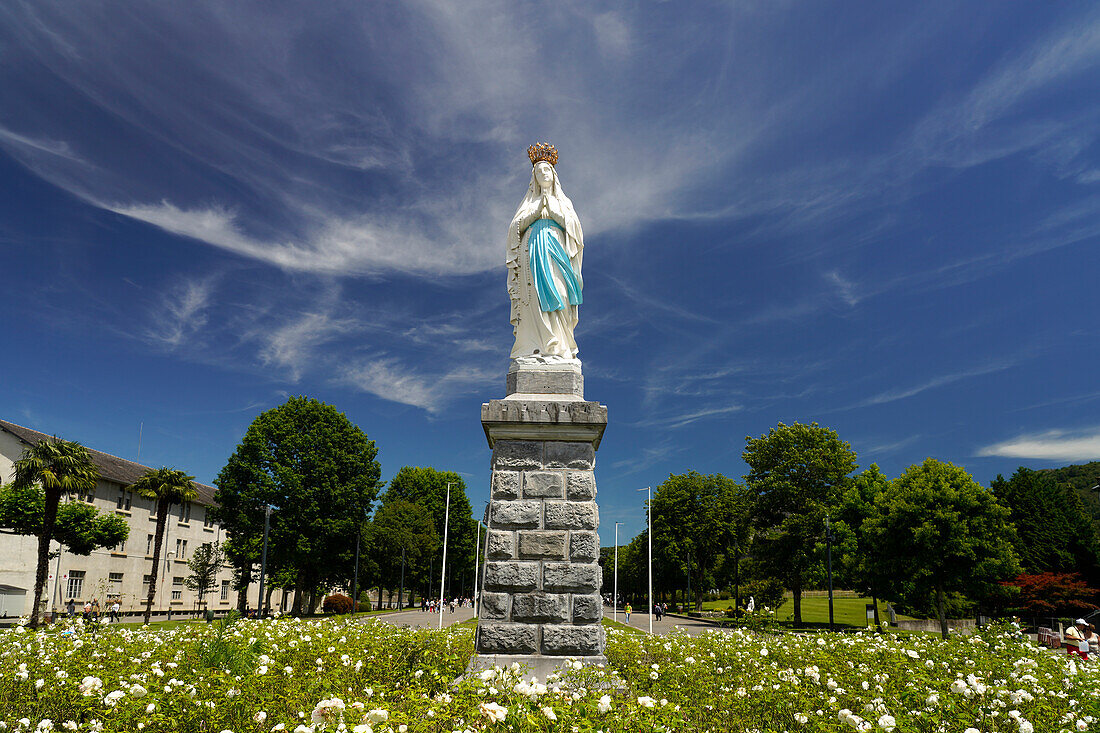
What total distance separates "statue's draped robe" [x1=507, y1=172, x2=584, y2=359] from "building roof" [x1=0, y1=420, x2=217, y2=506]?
3277 centimetres

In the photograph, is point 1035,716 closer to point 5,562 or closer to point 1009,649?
point 1009,649

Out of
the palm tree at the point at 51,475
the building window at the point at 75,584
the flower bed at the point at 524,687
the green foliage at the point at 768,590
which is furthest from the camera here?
the building window at the point at 75,584

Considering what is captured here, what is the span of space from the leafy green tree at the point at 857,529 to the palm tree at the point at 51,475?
115ft

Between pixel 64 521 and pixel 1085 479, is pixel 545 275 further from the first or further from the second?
pixel 1085 479

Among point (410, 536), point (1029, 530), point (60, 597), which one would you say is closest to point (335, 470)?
point (410, 536)

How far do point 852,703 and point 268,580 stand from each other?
3333cm


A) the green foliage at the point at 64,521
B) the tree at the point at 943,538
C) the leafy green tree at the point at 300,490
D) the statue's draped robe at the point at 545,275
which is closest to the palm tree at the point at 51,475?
the green foliage at the point at 64,521

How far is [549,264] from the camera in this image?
9.31 meters

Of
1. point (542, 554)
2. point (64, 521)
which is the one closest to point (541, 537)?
point (542, 554)

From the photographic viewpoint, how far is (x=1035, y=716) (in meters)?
5.64

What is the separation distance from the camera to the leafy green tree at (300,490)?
33812 millimetres

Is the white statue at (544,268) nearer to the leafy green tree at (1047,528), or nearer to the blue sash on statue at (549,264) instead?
the blue sash on statue at (549,264)

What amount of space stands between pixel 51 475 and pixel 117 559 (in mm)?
16686

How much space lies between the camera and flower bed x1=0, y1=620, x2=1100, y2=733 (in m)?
4.66
